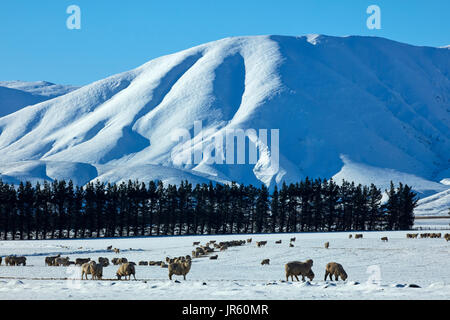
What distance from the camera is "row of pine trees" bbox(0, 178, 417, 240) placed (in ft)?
403

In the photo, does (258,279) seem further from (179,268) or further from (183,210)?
(183,210)

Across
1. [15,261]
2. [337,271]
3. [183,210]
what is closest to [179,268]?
[337,271]

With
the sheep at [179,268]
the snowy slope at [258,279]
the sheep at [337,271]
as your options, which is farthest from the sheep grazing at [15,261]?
the sheep at [337,271]

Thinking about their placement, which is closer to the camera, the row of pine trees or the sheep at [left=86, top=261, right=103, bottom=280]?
the sheep at [left=86, top=261, right=103, bottom=280]

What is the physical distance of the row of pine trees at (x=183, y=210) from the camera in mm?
122938

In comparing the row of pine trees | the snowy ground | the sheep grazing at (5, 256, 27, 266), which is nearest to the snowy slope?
the snowy ground

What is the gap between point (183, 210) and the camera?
132 m

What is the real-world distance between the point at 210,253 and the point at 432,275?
98.2ft

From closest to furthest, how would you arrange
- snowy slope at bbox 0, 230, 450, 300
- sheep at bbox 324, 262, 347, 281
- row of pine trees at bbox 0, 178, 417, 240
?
snowy slope at bbox 0, 230, 450, 300 < sheep at bbox 324, 262, 347, 281 < row of pine trees at bbox 0, 178, 417, 240

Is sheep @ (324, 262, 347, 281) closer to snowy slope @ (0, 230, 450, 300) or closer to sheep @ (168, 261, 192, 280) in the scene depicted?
snowy slope @ (0, 230, 450, 300)

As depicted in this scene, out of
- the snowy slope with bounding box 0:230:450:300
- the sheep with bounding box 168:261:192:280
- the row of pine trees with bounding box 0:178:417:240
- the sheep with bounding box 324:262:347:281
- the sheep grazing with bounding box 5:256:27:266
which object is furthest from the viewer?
the row of pine trees with bounding box 0:178:417:240

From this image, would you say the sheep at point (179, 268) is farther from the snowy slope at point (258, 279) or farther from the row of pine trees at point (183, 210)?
the row of pine trees at point (183, 210)

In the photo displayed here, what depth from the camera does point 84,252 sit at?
73.6m
